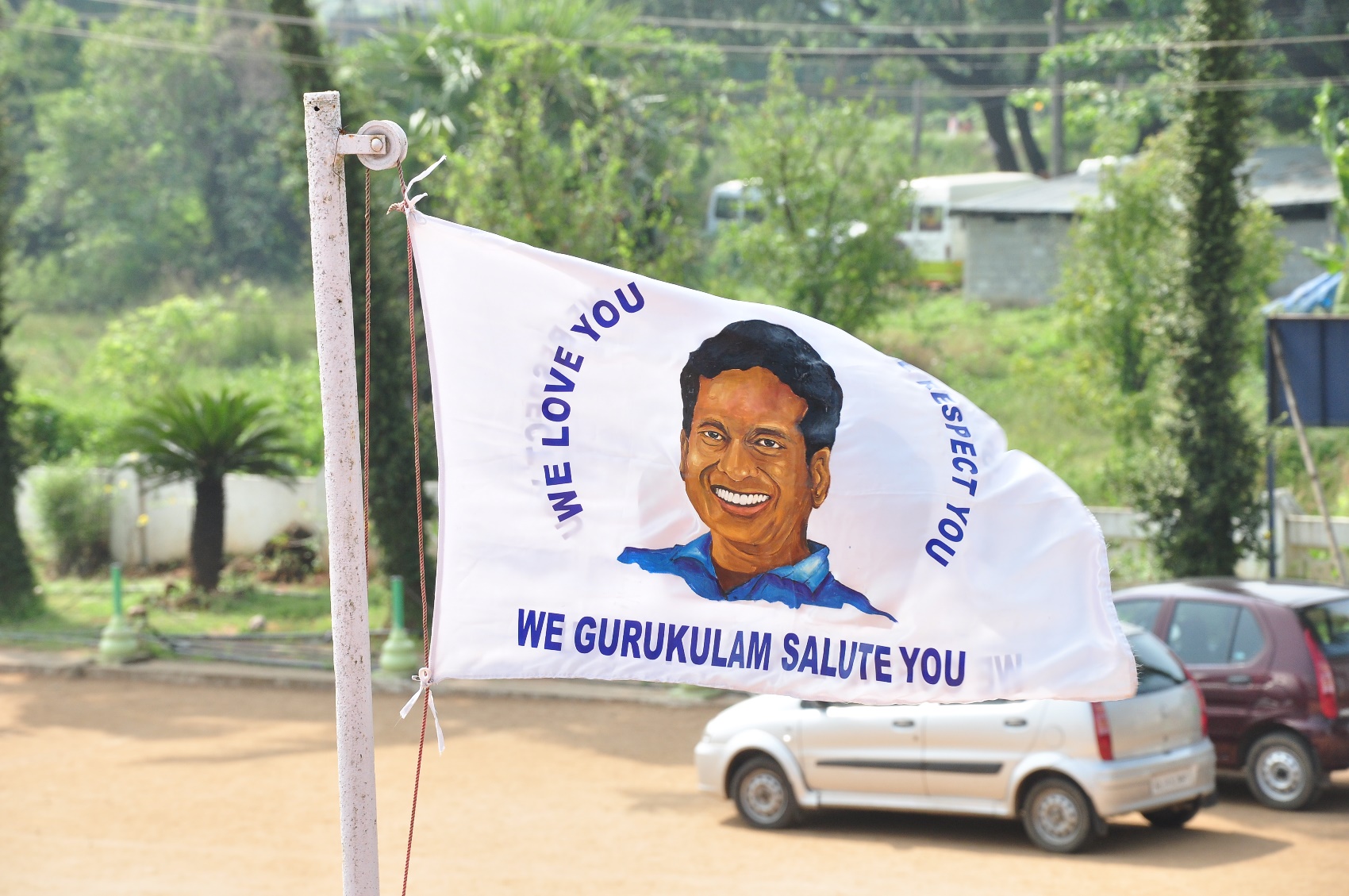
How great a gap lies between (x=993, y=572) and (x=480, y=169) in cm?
1429

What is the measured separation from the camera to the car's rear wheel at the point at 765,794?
1023cm

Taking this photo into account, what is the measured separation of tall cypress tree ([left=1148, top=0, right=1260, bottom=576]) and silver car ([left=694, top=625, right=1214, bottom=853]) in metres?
6.66

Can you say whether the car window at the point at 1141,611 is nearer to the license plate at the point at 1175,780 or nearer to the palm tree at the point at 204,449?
the license plate at the point at 1175,780

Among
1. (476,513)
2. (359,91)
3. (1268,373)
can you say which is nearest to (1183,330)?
(1268,373)

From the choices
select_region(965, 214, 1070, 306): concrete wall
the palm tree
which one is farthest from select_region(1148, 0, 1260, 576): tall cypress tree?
select_region(965, 214, 1070, 306): concrete wall

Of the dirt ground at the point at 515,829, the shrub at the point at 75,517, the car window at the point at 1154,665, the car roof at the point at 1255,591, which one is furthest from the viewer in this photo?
the shrub at the point at 75,517

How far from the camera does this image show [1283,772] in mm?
10219

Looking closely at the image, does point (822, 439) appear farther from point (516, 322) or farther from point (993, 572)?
point (516, 322)

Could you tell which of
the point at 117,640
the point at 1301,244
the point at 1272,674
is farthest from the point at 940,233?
the point at 1272,674

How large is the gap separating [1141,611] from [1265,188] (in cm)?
2488

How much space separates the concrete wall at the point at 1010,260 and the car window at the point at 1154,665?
86.2 ft

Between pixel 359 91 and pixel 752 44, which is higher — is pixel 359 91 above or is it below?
below

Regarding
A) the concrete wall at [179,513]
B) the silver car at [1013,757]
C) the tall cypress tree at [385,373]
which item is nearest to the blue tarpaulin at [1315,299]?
the tall cypress tree at [385,373]

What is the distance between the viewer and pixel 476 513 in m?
4.38
